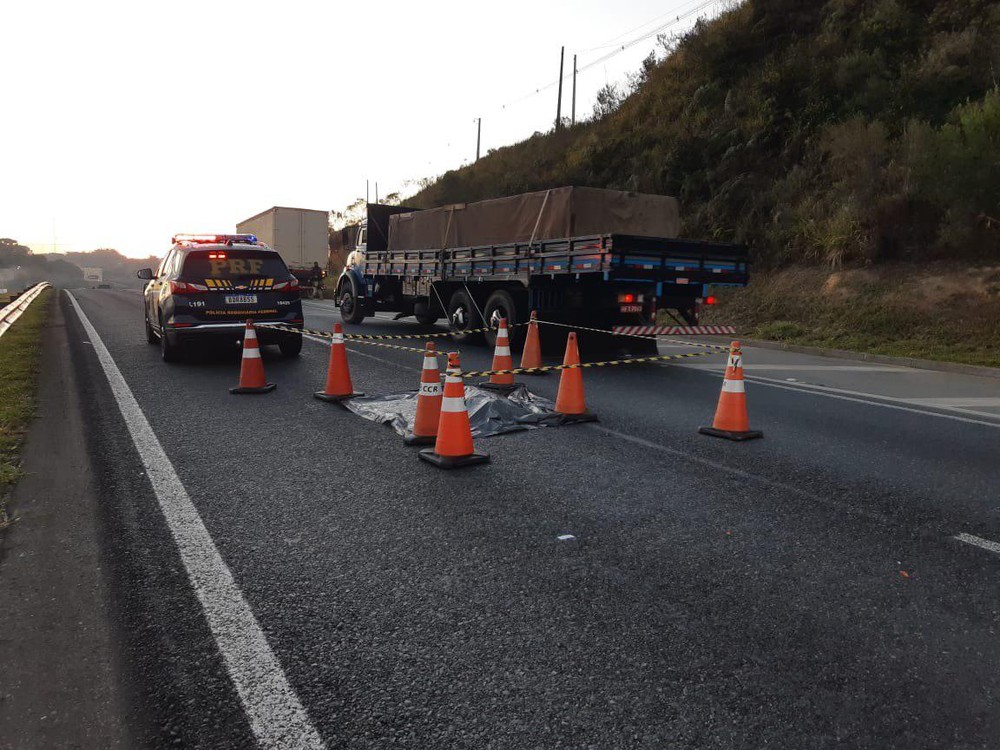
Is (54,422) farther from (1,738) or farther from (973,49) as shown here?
(973,49)

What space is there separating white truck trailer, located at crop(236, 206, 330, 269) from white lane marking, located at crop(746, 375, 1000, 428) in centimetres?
2568

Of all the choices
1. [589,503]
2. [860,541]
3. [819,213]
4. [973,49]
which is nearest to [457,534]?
[589,503]

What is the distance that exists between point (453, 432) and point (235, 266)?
6.53m

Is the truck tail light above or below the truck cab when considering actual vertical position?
below

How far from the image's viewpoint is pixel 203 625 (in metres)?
2.95

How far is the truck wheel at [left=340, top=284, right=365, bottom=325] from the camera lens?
18086 mm

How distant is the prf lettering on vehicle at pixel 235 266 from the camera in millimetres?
10586

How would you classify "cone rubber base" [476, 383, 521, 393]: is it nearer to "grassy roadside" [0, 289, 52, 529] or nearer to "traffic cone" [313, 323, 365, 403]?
"traffic cone" [313, 323, 365, 403]

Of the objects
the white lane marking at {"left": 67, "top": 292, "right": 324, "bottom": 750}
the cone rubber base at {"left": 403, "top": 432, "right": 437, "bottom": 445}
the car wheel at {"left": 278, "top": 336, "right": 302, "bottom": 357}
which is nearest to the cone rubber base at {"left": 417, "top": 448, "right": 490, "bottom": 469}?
the cone rubber base at {"left": 403, "top": 432, "right": 437, "bottom": 445}

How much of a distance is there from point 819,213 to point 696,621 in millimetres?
18640

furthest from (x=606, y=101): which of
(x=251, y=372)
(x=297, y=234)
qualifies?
(x=251, y=372)

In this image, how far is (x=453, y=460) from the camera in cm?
535

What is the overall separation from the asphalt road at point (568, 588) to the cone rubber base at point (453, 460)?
0.33 ft

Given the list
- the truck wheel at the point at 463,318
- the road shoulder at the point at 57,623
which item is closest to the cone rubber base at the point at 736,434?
the road shoulder at the point at 57,623
